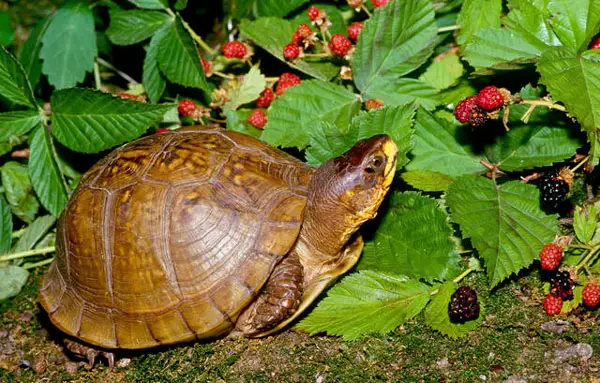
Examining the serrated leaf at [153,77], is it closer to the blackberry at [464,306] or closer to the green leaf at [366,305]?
the green leaf at [366,305]

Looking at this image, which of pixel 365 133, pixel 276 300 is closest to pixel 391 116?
pixel 365 133

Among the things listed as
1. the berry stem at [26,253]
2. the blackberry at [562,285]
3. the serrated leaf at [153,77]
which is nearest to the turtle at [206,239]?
the berry stem at [26,253]

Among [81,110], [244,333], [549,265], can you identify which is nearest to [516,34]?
[549,265]

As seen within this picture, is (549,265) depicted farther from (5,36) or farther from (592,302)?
(5,36)

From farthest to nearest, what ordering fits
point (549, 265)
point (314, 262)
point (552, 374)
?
point (314, 262) < point (549, 265) < point (552, 374)

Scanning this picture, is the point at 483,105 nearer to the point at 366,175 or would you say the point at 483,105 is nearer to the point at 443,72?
the point at 366,175

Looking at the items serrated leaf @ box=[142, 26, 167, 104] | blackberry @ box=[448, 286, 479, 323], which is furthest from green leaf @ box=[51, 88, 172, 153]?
blackberry @ box=[448, 286, 479, 323]
